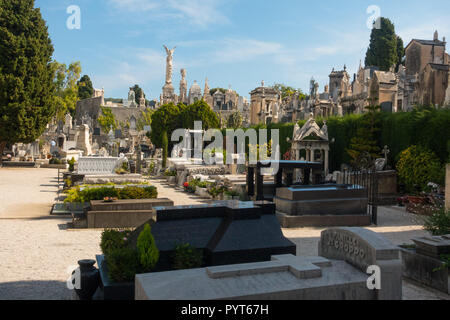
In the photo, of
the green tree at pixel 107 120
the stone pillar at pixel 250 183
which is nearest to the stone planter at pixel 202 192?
the stone pillar at pixel 250 183

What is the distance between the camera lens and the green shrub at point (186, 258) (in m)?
5.93

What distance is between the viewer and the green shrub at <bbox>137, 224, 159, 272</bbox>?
18.3 ft

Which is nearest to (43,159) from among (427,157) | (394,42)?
(427,157)

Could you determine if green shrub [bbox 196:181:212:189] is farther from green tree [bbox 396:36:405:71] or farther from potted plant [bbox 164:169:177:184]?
green tree [bbox 396:36:405:71]

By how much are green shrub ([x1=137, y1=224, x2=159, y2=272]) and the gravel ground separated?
1.31 metres

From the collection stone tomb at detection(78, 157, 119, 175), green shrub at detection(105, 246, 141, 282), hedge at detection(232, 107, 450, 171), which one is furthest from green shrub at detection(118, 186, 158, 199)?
hedge at detection(232, 107, 450, 171)

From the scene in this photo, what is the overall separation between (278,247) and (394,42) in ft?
178

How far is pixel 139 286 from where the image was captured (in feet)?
15.8

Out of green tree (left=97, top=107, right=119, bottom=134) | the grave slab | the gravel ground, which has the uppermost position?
green tree (left=97, top=107, right=119, bottom=134)

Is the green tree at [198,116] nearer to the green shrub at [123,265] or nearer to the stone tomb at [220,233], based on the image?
the stone tomb at [220,233]

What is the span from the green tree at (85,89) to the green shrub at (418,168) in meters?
85.3

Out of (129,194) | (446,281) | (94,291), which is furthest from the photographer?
(129,194)

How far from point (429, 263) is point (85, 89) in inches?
3691

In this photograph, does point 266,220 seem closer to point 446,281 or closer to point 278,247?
point 278,247
